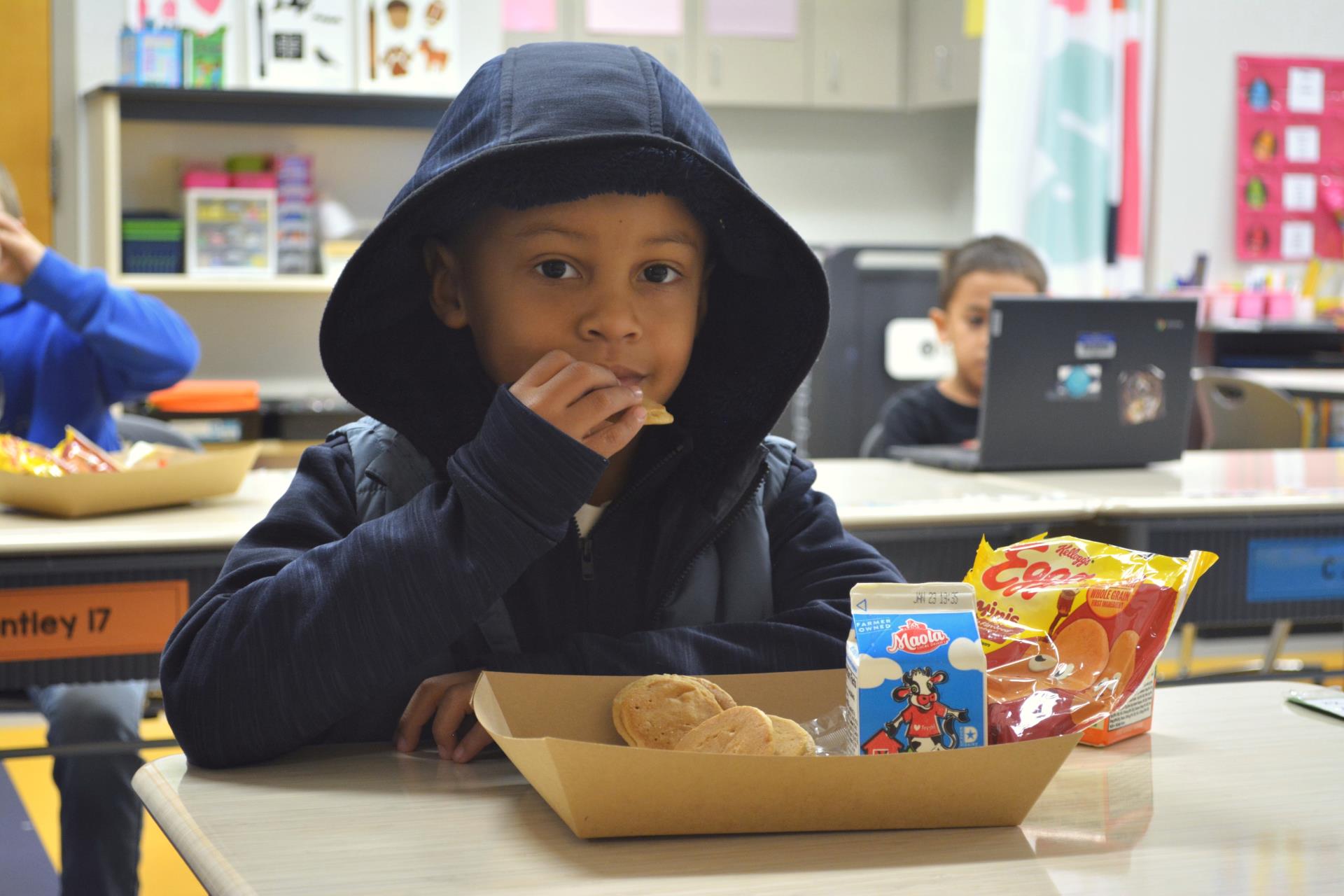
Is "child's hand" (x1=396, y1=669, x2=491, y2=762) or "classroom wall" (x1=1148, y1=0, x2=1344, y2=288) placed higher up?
"classroom wall" (x1=1148, y1=0, x2=1344, y2=288)

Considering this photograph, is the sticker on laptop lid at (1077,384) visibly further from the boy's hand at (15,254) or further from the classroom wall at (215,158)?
the classroom wall at (215,158)

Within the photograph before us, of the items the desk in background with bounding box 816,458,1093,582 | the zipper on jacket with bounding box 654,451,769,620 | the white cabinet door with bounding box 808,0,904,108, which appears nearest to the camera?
the zipper on jacket with bounding box 654,451,769,620

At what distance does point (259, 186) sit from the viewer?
3.80 meters

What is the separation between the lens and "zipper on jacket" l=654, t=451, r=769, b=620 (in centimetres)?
97

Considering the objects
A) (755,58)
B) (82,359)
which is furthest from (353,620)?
(755,58)

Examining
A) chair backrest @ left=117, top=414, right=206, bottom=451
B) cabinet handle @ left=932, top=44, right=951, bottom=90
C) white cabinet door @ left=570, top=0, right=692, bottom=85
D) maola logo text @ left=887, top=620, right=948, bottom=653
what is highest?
white cabinet door @ left=570, top=0, right=692, bottom=85

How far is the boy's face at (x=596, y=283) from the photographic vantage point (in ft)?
2.79

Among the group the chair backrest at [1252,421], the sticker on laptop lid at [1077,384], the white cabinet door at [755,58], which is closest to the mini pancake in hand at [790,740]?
the sticker on laptop lid at [1077,384]

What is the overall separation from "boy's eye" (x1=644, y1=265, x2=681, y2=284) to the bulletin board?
4.82 meters

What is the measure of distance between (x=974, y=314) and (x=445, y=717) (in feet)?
7.33

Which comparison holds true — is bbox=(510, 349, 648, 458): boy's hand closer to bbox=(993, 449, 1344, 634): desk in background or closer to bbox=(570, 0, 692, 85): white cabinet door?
bbox=(993, 449, 1344, 634): desk in background

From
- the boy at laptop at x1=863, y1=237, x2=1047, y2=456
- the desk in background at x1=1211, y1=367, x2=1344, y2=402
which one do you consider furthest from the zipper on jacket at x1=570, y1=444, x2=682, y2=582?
the desk in background at x1=1211, y1=367, x2=1344, y2=402

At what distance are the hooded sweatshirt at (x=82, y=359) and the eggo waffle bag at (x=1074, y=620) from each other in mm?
1729

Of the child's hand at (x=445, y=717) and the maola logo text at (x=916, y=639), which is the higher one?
the maola logo text at (x=916, y=639)
